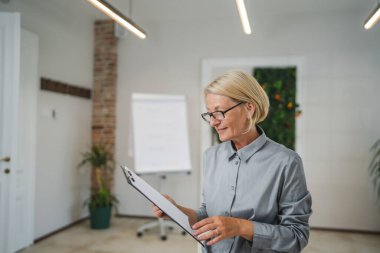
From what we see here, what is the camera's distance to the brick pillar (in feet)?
17.5

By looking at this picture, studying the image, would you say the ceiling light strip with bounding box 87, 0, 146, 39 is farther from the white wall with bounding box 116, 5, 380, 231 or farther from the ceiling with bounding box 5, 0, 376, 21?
the white wall with bounding box 116, 5, 380, 231

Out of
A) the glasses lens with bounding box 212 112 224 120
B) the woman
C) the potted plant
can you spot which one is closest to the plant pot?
the potted plant

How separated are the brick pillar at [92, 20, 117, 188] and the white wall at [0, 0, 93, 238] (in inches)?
4.4

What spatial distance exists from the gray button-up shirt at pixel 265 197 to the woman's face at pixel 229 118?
0.08m

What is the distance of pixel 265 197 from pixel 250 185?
7 centimetres

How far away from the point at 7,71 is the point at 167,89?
2595mm

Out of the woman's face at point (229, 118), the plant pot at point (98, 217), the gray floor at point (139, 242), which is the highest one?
the woman's face at point (229, 118)

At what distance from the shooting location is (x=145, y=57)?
5328mm

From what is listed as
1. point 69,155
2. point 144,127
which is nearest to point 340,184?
point 144,127

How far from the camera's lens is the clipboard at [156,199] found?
1223 millimetres

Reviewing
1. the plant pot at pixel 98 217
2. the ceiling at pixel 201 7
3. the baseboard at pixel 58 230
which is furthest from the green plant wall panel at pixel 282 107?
the baseboard at pixel 58 230

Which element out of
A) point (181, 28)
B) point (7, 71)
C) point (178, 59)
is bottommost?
point (7, 71)

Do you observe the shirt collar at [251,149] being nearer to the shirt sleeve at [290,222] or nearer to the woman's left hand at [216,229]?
the shirt sleeve at [290,222]

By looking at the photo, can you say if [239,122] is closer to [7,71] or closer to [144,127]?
[7,71]
